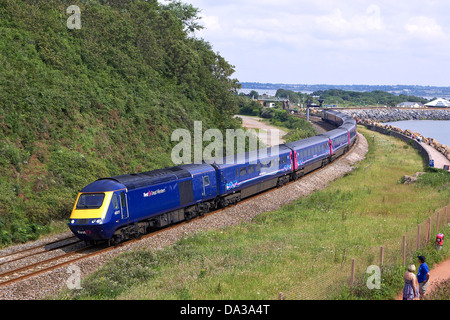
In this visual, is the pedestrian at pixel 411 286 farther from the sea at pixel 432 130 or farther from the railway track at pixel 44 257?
the sea at pixel 432 130

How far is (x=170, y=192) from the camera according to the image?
25.7 m

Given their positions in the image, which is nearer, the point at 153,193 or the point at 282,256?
the point at 282,256

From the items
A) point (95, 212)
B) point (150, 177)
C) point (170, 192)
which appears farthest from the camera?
point (170, 192)

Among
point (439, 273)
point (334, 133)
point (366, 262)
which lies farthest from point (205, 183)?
point (334, 133)

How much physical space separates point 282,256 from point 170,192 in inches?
341

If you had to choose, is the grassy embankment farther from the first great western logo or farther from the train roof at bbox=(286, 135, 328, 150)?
the train roof at bbox=(286, 135, 328, 150)

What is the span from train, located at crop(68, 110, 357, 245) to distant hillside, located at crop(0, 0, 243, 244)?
5.01 m

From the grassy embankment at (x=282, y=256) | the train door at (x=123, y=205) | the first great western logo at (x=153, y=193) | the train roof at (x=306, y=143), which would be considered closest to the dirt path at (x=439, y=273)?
the grassy embankment at (x=282, y=256)

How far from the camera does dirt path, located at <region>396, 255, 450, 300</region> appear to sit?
16.2 m

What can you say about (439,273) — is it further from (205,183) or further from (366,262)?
(205,183)

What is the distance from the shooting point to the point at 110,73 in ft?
149

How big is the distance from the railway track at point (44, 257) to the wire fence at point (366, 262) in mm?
10458

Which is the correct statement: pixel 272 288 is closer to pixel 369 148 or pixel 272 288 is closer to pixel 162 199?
pixel 162 199

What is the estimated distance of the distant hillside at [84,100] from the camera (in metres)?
27.9
